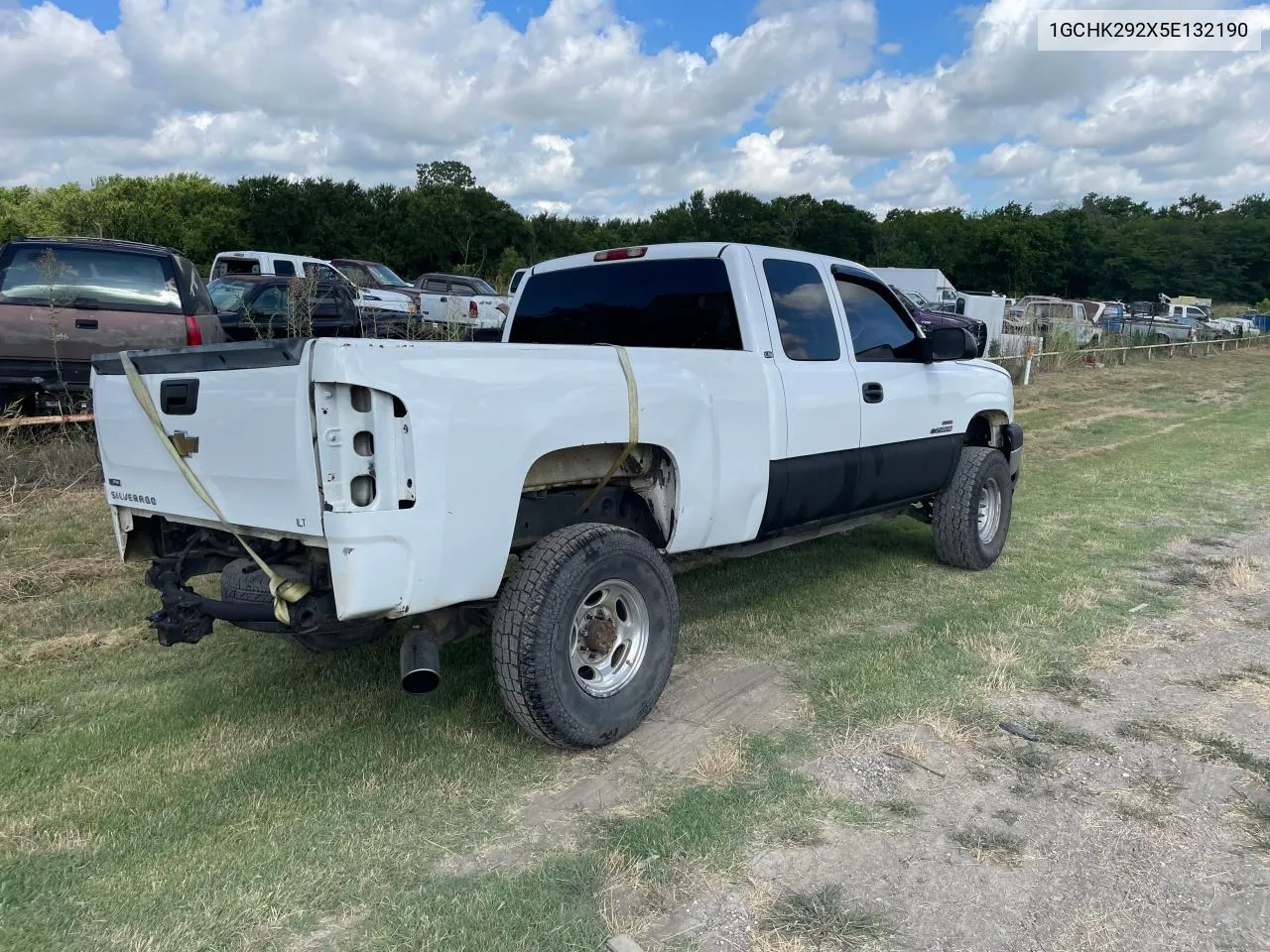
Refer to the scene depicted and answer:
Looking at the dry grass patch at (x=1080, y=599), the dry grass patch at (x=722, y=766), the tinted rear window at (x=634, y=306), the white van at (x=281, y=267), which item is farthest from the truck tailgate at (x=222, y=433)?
the white van at (x=281, y=267)

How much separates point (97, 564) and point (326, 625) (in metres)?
3.52

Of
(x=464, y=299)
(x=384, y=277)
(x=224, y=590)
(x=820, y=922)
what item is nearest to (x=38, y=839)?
(x=224, y=590)

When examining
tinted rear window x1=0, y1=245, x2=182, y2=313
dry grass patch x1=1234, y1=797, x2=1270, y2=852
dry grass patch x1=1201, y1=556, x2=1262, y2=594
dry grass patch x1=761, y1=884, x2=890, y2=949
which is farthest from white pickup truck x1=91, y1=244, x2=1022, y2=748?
tinted rear window x1=0, y1=245, x2=182, y2=313

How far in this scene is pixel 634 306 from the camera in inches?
197

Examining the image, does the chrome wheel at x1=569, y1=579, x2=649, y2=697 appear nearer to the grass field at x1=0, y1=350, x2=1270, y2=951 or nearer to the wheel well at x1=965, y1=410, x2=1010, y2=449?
the grass field at x1=0, y1=350, x2=1270, y2=951

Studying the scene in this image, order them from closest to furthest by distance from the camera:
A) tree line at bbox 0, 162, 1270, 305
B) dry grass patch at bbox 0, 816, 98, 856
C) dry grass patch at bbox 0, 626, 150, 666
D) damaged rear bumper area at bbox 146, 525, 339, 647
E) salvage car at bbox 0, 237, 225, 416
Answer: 1. dry grass patch at bbox 0, 816, 98, 856
2. damaged rear bumper area at bbox 146, 525, 339, 647
3. dry grass patch at bbox 0, 626, 150, 666
4. salvage car at bbox 0, 237, 225, 416
5. tree line at bbox 0, 162, 1270, 305

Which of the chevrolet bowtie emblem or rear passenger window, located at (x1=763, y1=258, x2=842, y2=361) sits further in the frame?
rear passenger window, located at (x1=763, y1=258, x2=842, y2=361)

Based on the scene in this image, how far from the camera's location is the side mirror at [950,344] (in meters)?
5.70

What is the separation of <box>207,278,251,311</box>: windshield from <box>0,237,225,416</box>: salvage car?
367cm

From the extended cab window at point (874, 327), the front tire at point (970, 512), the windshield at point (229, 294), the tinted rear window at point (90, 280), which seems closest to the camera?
the extended cab window at point (874, 327)

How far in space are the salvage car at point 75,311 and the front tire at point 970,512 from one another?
21.2 feet

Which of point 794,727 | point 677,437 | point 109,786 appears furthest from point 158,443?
point 794,727

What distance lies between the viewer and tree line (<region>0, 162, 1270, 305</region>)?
47844 mm

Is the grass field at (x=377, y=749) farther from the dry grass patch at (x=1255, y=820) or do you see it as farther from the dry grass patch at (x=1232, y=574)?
the dry grass patch at (x=1255, y=820)
